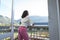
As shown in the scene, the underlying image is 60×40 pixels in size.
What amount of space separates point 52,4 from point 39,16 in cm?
199

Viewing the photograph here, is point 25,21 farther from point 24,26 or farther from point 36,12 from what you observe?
point 36,12

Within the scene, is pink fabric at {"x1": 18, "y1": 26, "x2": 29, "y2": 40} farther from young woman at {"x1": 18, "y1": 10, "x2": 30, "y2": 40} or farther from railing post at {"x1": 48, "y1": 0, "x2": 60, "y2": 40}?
railing post at {"x1": 48, "y1": 0, "x2": 60, "y2": 40}

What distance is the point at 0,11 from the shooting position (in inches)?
74.6

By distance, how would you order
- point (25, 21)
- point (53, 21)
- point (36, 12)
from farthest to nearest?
point (36, 12)
point (25, 21)
point (53, 21)

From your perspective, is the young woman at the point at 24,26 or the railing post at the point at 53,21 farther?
the young woman at the point at 24,26

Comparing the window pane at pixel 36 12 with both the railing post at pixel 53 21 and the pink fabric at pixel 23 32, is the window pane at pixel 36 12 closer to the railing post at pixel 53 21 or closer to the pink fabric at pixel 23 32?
the pink fabric at pixel 23 32

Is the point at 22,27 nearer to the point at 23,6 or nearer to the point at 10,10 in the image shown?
the point at 10,10

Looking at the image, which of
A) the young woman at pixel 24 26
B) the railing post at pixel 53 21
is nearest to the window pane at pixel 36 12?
the young woman at pixel 24 26

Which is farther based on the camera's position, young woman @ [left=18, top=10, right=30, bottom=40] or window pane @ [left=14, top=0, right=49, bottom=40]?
window pane @ [left=14, top=0, right=49, bottom=40]

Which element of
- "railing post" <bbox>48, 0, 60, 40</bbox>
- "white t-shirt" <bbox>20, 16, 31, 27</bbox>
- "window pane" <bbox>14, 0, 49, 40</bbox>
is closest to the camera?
"railing post" <bbox>48, 0, 60, 40</bbox>

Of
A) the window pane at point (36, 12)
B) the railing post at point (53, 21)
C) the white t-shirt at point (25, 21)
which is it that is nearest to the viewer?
the railing post at point (53, 21)

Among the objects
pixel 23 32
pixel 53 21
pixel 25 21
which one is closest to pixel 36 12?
pixel 25 21

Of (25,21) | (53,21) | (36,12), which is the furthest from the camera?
(36,12)

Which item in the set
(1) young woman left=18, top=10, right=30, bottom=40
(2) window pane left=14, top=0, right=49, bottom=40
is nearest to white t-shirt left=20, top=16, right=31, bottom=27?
(1) young woman left=18, top=10, right=30, bottom=40
